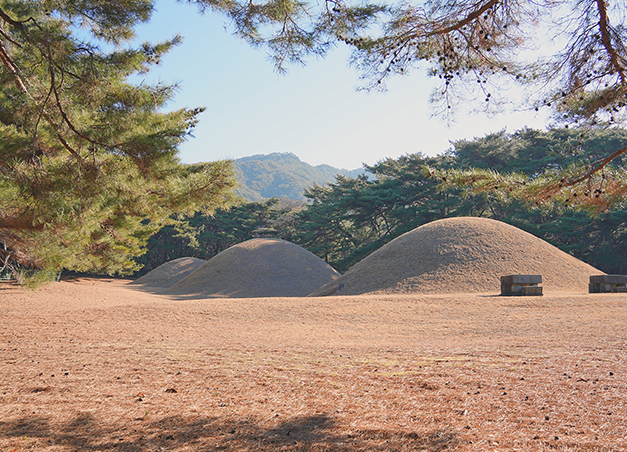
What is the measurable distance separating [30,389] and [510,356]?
4.67 meters

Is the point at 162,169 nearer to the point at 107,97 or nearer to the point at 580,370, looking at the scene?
the point at 107,97

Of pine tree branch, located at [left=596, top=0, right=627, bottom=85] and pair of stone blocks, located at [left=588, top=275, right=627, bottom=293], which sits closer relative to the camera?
pine tree branch, located at [left=596, top=0, right=627, bottom=85]

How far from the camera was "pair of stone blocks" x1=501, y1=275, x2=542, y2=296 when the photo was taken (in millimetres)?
10812

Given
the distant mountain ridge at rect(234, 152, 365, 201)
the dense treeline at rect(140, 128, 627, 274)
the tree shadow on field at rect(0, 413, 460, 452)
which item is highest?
the distant mountain ridge at rect(234, 152, 365, 201)

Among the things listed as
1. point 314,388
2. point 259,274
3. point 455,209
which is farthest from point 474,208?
point 314,388

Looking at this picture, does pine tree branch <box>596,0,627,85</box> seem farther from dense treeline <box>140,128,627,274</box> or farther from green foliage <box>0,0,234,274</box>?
dense treeline <box>140,128,627,274</box>

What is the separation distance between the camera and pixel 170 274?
2659 cm

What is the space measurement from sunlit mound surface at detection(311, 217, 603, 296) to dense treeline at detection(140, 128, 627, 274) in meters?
4.25

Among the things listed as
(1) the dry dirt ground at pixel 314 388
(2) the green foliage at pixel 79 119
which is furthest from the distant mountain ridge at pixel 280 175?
(2) the green foliage at pixel 79 119

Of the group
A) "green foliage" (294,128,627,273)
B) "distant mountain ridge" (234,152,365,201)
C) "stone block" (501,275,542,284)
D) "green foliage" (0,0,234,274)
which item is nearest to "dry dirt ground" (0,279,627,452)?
"green foliage" (0,0,234,274)

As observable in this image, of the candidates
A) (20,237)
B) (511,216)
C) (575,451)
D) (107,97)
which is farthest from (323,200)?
(575,451)

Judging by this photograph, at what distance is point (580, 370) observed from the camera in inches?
144

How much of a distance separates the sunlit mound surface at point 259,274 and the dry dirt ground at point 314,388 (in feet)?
35.0

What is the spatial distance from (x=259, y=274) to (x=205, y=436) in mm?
16760
